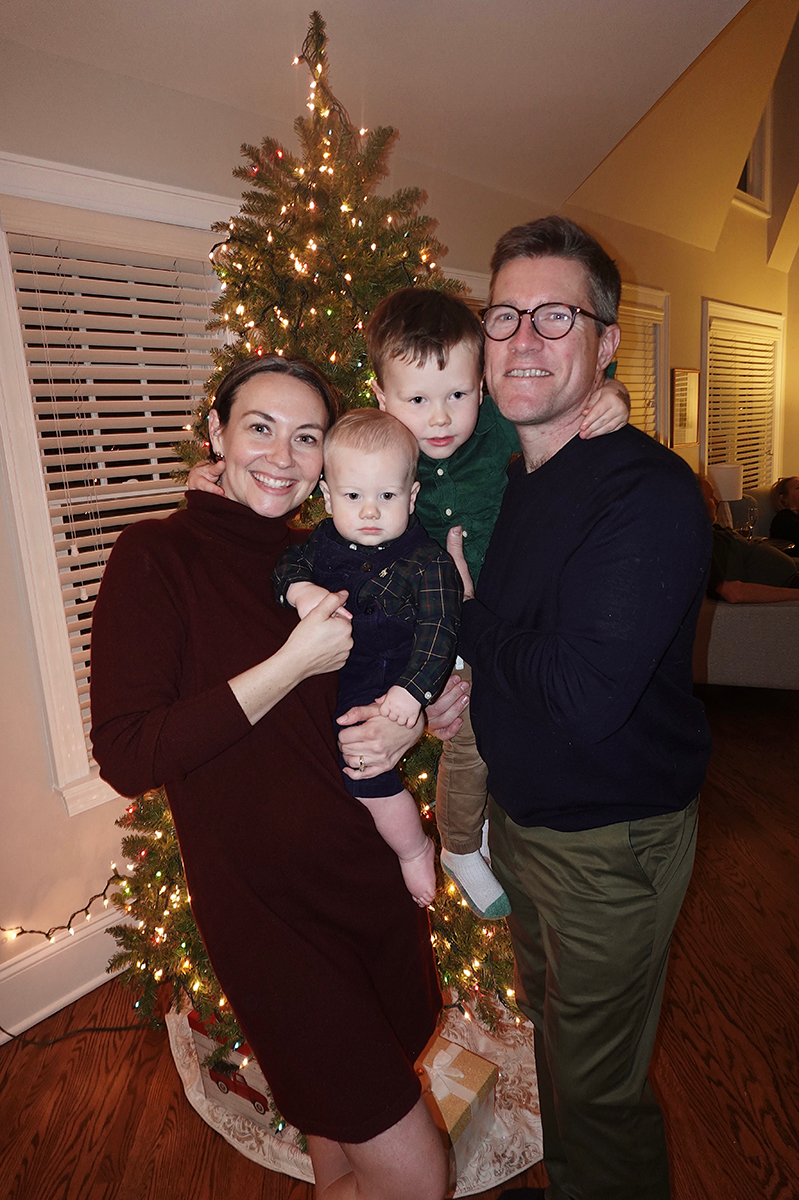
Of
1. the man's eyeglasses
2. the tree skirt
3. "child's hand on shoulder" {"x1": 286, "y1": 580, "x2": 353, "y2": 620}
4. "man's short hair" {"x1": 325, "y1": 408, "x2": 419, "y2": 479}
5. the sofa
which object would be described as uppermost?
the man's eyeglasses

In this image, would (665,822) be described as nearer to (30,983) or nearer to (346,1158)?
(346,1158)

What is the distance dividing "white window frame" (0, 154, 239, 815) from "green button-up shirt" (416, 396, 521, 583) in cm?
157

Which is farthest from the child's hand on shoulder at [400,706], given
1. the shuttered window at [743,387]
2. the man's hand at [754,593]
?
the shuttered window at [743,387]

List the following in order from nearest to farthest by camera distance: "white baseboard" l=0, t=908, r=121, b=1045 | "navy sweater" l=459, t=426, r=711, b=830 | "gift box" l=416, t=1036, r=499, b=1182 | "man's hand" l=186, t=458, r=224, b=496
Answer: "navy sweater" l=459, t=426, r=711, b=830 < "man's hand" l=186, t=458, r=224, b=496 < "gift box" l=416, t=1036, r=499, b=1182 < "white baseboard" l=0, t=908, r=121, b=1045

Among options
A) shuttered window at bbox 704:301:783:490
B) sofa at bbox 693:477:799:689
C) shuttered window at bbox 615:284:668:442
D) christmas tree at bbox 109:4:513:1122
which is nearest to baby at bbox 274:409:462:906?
christmas tree at bbox 109:4:513:1122

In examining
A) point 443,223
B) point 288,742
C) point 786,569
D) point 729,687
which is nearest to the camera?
point 288,742

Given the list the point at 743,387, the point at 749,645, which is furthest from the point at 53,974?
the point at 743,387

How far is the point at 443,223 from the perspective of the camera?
407 cm

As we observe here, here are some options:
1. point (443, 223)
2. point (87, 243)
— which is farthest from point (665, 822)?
point (443, 223)

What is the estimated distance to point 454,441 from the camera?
5.51 feet

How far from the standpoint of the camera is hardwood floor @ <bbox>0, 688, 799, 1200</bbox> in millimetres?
1992

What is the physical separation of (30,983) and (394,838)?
203 centimetres

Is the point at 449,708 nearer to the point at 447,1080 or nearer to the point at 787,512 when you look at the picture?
the point at 447,1080

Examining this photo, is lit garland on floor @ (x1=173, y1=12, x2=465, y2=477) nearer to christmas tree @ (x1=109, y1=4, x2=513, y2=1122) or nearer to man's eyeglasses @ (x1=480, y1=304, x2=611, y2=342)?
christmas tree @ (x1=109, y1=4, x2=513, y2=1122)
